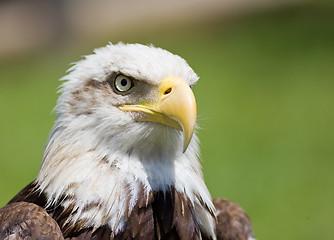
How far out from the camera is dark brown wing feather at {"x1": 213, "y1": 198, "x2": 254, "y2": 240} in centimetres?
311

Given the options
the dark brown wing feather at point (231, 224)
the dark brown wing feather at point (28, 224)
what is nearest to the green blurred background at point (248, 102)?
the dark brown wing feather at point (231, 224)

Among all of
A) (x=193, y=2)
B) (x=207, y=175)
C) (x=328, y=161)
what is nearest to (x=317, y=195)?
(x=328, y=161)

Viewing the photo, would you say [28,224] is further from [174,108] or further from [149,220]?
[174,108]

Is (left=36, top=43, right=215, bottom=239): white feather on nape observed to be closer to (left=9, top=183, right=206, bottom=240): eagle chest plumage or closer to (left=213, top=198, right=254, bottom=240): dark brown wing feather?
(left=9, top=183, right=206, bottom=240): eagle chest plumage

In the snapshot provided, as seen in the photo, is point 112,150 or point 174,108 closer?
point 174,108

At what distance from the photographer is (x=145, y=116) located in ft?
8.30

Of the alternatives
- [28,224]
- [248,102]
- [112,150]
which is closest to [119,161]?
[112,150]

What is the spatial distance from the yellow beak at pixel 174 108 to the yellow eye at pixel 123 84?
0.06m

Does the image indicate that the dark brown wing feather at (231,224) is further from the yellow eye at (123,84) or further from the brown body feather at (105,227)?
the yellow eye at (123,84)

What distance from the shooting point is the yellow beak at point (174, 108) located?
2.37 meters

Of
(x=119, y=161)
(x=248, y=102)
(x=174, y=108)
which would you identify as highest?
(x=174, y=108)

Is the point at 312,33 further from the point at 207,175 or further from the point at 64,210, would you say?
the point at 64,210

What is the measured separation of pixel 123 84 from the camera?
255cm

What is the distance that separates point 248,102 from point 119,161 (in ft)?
16.0
